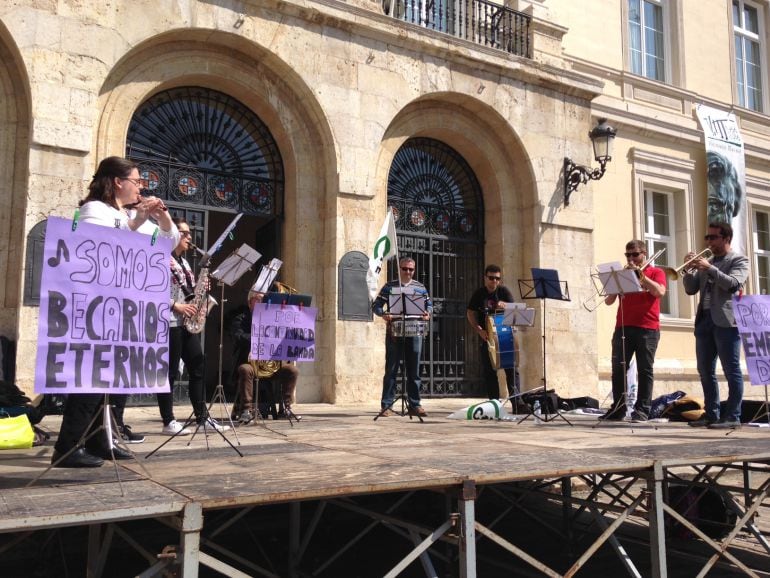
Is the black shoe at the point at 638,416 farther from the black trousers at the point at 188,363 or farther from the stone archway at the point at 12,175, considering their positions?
the stone archway at the point at 12,175

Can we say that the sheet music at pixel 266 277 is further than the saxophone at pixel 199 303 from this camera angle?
Yes

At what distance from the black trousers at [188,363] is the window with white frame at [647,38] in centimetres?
→ 1180

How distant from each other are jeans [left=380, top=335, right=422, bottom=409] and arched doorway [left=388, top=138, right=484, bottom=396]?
2985 millimetres

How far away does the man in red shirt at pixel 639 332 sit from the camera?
25.6ft

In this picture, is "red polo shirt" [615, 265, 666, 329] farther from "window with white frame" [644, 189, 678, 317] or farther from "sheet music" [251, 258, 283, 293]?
"window with white frame" [644, 189, 678, 317]

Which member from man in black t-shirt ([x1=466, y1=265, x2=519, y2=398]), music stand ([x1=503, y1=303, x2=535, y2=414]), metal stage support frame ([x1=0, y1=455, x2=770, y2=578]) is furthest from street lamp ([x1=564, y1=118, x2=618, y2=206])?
metal stage support frame ([x1=0, y1=455, x2=770, y2=578])

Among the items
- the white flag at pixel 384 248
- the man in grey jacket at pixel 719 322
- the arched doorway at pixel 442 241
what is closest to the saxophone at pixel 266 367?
the white flag at pixel 384 248

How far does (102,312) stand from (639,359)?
20.4 ft

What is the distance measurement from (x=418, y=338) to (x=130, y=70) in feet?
16.6

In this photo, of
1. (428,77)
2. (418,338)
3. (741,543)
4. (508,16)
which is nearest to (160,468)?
(418,338)

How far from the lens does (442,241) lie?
11641 millimetres

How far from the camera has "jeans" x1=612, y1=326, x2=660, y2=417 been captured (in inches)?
307

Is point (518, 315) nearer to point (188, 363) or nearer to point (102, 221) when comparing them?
point (188, 363)

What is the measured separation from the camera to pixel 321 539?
5.71m
